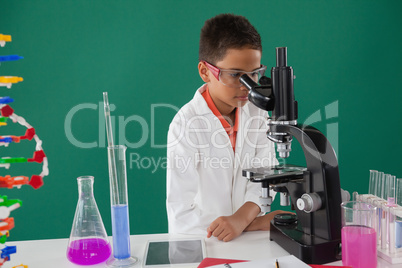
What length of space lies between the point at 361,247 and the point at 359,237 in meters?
0.03

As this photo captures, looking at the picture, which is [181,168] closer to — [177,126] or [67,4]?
[177,126]

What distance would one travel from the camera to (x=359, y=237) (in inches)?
43.7

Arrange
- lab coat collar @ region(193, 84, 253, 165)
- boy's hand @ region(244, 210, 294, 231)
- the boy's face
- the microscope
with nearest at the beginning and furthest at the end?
the microscope, boy's hand @ region(244, 210, 294, 231), the boy's face, lab coat collar @ region(193, 84, 253, 165)

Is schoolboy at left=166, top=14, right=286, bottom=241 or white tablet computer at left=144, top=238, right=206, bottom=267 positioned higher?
schoolboy at left=166, top=14, right=286, bottom=241

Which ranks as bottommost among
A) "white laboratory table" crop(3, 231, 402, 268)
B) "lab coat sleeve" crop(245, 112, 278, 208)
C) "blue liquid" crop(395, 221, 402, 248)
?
"white laboratory table" crop(3, 231, 402, 268)

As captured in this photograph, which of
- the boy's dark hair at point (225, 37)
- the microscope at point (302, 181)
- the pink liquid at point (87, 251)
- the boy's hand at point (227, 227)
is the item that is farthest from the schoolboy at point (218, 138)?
the pink liquid at point (87, 251)

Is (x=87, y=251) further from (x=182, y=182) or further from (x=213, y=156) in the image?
(x=213, y=156)

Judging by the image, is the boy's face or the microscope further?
the boy's face

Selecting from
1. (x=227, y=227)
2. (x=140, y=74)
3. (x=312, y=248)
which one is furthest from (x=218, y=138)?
(x=140, y=74)

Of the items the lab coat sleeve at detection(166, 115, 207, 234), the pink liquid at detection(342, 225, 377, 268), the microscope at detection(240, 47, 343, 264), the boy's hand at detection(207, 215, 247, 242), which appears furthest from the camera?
the lab coat sleeve at detection(166, 115, 207, 234)

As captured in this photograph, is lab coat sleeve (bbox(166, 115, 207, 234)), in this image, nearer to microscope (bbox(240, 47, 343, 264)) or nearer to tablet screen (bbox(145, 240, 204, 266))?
tablet screen (bbox(145, 240, 204, 266))

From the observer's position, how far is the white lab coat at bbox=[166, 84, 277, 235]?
1.77 meters

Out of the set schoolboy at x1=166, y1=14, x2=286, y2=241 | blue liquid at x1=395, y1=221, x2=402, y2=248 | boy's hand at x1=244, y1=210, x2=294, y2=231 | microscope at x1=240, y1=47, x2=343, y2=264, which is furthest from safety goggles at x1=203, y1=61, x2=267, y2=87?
blue liquid at x1=395, y1=221, x2=402, y2=248

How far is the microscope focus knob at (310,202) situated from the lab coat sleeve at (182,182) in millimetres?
433
